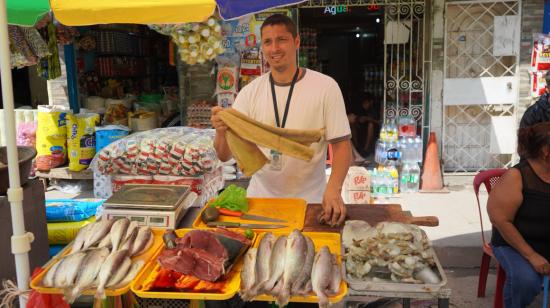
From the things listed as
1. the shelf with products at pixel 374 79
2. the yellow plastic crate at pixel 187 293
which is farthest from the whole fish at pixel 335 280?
the shelf with products at pixel 374 79

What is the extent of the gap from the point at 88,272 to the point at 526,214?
118 inches

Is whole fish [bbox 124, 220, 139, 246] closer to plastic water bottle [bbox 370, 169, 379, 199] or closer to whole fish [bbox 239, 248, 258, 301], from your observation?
whole fish [bbox 239, 248, 258, 301]

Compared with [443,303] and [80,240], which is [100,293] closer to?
[80,240]

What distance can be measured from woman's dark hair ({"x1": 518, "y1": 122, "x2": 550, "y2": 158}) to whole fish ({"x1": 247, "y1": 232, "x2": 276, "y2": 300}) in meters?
2.28

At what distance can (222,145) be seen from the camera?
3158 mm

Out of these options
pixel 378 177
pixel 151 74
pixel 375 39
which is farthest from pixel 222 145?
pixel 375 39

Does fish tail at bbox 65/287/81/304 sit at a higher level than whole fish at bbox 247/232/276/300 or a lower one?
lower

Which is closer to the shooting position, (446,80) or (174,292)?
(174,292)

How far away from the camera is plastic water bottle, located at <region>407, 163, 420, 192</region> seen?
780cm

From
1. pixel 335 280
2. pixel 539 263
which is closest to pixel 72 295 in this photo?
pixel 335 280

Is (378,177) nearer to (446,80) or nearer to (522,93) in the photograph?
(446,80)

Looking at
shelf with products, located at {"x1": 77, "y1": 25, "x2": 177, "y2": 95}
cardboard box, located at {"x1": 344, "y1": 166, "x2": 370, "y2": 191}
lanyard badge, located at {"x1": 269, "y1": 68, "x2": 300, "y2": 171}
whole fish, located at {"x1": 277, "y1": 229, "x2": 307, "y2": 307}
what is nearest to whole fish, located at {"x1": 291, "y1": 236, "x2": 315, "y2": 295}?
whole fish, located at {"x1": 277, "y1": 229, "x2": 307, "y2": 307}

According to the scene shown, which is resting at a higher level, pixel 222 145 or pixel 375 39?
pixel 375 39

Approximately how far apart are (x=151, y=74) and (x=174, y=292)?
10.4m
